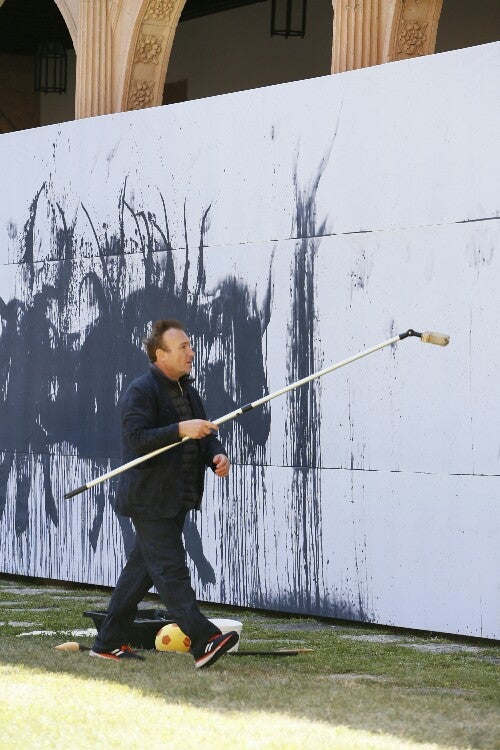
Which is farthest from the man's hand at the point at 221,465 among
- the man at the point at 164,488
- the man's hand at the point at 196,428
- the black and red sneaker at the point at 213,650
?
the black and red sneaker at the point at 213,650

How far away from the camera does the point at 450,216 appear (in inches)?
333

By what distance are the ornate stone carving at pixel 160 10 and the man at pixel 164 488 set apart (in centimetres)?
577

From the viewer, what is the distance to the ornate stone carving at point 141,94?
1254 centimetres

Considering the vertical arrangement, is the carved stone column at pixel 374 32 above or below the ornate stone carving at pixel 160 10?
below

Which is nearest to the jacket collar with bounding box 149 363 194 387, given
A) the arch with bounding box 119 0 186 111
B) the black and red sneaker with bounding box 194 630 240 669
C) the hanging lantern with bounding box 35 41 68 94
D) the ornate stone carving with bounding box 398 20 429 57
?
the black and red sneaker with bounding box 194 630 240 669

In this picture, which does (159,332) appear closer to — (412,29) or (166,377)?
(166,377)

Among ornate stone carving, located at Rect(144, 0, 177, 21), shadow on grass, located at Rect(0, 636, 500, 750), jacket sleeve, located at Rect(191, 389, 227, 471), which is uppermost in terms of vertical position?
ornate stone carving, located at Rect(144, 0, 177, 21)

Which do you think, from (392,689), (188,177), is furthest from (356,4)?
(392,689)

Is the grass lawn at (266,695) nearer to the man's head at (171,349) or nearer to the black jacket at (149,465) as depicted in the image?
the black jacket at (149,465)

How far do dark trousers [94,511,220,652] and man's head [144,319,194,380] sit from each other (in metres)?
0.69

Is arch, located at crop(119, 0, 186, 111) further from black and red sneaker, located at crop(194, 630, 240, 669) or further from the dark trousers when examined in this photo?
black and red sneaker, located at crop(194, 630, 240, 669)

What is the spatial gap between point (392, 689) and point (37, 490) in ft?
16.5

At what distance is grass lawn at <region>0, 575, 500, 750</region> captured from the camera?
542cm

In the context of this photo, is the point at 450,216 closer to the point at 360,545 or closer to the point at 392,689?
the point at 360,545
